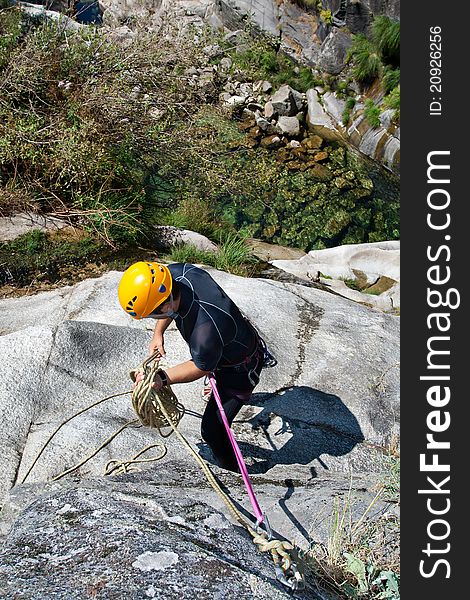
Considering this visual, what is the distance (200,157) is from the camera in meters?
10.5

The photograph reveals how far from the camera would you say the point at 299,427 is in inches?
192

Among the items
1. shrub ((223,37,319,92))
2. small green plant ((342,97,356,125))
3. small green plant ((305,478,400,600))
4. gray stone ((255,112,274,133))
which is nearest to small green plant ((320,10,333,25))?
shrub ((223,37,319,92))

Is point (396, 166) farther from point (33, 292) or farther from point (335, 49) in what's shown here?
point (33, 292)

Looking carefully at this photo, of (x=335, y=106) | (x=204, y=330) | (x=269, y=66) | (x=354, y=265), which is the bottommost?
(x=354, y=265)

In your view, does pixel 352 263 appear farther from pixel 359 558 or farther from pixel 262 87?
pixel 262 87

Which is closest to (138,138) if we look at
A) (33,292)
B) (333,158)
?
(33,292)

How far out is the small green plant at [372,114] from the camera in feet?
50.5

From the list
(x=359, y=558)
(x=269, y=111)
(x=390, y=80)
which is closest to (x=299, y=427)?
(x=359, y=558)

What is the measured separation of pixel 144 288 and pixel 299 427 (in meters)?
1.91

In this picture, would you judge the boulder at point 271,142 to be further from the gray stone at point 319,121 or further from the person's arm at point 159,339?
the person's arm at point 159,339

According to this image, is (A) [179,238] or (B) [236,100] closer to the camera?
(A) [179,238]

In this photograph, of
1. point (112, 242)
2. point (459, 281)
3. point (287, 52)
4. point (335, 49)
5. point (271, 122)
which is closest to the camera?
point (459, 281)

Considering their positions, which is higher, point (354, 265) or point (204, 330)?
point (204, 330)

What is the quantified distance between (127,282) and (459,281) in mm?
1724
